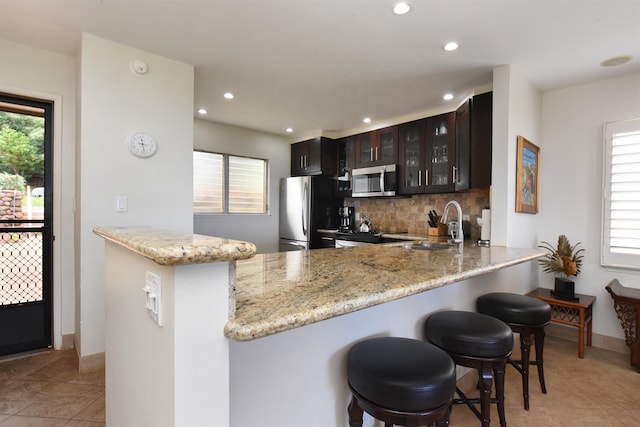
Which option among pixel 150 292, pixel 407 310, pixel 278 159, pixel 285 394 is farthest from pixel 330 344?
pixel 278 159

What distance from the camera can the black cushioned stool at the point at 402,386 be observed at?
0.96 m

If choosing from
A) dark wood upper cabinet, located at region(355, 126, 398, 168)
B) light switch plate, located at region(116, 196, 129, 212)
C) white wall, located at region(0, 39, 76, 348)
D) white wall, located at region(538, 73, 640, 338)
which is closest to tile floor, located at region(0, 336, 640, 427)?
white wall, located at region(0, 39, 76, 348)

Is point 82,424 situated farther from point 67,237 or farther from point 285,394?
point 67,237

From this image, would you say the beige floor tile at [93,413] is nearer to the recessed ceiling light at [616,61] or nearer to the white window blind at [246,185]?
the white window blind at [246,185]

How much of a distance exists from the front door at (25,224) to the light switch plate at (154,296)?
8.68 ft

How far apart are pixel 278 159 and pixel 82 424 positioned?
4.02 metres

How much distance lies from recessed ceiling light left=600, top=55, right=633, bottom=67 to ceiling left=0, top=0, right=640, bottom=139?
56 millimetres

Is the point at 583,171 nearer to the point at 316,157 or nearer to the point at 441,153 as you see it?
the point at 441,153

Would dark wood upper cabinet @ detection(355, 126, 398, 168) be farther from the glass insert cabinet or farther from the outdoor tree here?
the outdoor tree

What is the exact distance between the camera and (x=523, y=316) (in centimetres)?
180

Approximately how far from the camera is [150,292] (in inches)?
29.9

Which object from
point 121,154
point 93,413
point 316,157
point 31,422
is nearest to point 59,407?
point 31,422

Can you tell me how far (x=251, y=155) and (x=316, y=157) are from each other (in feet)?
3.32

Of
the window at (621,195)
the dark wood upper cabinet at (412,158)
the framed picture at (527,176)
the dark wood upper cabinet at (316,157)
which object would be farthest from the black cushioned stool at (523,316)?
the dark wood upper cabinet at (316,157)
